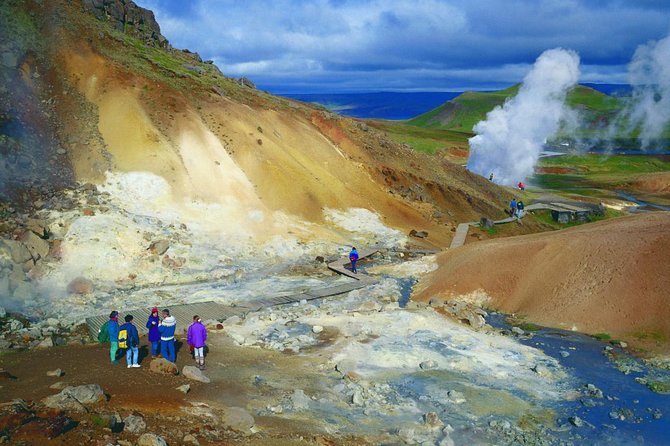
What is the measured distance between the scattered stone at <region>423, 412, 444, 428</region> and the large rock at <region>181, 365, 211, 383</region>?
5976 mm

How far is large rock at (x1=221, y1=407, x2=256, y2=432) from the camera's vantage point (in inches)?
502

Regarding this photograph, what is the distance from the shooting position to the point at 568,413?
1584 cm

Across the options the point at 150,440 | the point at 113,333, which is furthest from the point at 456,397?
the point at 113,333

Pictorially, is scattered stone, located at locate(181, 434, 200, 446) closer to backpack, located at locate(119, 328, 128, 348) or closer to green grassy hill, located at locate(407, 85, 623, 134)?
backpack, located at locate(119, 328, 128, 348)

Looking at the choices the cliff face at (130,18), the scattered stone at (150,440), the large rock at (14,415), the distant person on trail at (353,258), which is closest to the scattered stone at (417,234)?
the distant person on trail at (353,258)

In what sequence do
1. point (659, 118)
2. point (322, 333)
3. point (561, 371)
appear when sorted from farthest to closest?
1. point (659, 118)
2. point (322, 333)
3. point (561, 371)

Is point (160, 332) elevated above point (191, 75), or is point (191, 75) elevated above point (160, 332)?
point (191, 75)

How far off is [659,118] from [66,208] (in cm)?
13833

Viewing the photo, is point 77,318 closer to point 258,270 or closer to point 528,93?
point 258,270

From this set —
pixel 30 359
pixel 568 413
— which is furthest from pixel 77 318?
pixel 568 413

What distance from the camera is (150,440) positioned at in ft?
35.8

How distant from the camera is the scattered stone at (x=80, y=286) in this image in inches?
957

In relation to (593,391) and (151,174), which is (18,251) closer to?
(151,174)

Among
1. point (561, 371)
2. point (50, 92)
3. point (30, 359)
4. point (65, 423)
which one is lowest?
point (561, 371)
